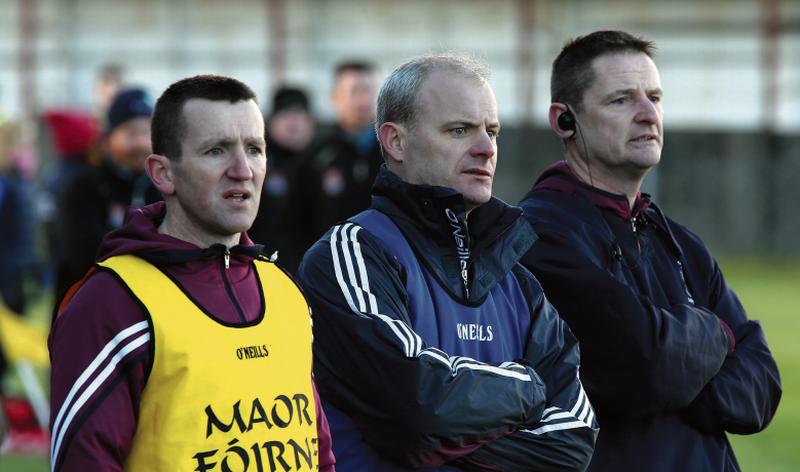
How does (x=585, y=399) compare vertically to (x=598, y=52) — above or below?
below

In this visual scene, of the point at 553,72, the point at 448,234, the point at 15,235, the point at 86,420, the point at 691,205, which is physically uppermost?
the point at 553,72

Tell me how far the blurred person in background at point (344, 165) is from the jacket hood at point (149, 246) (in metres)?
4.85

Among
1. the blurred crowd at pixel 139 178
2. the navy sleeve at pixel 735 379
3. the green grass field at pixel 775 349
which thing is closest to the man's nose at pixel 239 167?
the navy sleeve at pixel 735 379

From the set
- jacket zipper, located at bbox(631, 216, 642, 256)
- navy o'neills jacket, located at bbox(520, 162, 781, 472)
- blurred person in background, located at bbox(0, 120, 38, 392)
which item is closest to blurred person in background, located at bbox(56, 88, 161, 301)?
navy o'neills jacket, located at bbox(520, 162, 781, 472)

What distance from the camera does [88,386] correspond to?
3.34 m

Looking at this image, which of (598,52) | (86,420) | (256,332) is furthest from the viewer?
(598,52)

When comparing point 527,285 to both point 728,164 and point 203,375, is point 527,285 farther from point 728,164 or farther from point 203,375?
point 728,164

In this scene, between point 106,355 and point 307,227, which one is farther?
point 307,227

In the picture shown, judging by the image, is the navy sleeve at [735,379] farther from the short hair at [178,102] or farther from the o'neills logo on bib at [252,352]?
the short hair at [178,102]

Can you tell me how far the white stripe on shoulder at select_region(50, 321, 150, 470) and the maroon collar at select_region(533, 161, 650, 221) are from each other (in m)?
1.91

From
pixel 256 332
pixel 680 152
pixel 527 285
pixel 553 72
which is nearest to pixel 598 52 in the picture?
pixel 553 72

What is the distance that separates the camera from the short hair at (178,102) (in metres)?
3.72

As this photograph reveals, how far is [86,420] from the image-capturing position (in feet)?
10.9

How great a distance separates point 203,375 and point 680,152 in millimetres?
25936
